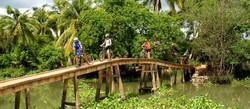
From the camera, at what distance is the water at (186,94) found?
20.5 meters

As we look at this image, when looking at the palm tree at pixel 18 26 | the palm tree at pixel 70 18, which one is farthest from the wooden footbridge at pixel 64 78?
the palm tree at pixel 18 26

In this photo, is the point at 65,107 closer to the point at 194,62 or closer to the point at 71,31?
the point at 71,31

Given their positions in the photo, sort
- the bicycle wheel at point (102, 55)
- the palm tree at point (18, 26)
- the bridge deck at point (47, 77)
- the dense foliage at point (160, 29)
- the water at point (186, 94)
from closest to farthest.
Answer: the bridge deck at point (47, 77) < the bicycle wheel at point (102, 55) < the water at point (186, 94) < the dense foliage at point (160, 29) < the palm tree at point (18, 26)

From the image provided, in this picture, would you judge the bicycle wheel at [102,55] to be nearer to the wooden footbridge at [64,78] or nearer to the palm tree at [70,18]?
the wooden footbridge at [64,78]

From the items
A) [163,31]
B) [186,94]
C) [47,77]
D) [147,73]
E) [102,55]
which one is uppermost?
[163,31]

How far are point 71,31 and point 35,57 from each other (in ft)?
26.5

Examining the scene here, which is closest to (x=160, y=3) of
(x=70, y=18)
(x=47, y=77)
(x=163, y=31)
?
(x=163, y=31)

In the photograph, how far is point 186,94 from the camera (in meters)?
23.4

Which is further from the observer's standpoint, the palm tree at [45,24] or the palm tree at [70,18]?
the palm tree at [45,24]

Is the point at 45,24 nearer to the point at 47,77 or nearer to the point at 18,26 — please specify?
the point at 18,26

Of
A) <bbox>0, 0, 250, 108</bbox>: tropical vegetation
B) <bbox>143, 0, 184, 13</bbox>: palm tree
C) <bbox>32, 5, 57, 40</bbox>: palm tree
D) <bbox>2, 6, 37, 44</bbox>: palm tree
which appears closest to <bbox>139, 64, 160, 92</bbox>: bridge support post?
<bbox>0, 0, 250, 108</bbox>: tropical vegetation

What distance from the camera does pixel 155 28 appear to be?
98.1 ft

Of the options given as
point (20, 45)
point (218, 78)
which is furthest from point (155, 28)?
point (20, 45)

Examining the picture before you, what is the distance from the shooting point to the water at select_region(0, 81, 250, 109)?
20.5 metres
